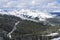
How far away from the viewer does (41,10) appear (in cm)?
12975

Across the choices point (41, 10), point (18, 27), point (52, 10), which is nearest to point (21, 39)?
point (18, 27)

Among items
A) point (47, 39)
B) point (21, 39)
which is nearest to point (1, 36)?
point (21, 39)

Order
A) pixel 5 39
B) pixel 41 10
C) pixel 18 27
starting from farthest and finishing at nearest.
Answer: pixel 41 10 < pixel 18 27 < pixel 5 39

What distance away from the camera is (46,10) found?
131875mm

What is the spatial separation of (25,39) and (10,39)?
2224mm

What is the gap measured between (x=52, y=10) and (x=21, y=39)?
122742 mm

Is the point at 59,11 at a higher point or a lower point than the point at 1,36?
lower

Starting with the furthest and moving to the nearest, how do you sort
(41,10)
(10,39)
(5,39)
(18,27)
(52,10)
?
(52,10), (41,10), (18,27), (10,39), (5,39)

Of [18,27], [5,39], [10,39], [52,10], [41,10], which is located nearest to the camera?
[5,39]

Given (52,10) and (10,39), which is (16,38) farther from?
(52,10)

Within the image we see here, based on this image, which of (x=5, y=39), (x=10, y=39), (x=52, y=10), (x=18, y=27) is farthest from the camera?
(x=52, y=10)

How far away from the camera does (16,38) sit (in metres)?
28.8

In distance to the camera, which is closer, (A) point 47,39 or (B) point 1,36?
(B) point 1,36

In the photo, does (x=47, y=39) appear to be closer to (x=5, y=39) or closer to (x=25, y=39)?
(x=25, y=39)
